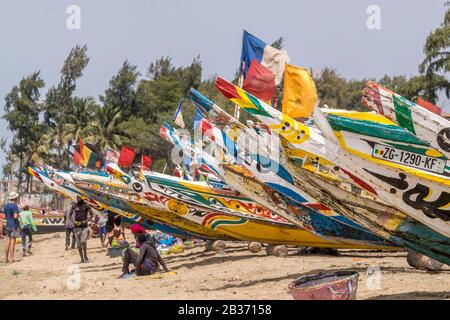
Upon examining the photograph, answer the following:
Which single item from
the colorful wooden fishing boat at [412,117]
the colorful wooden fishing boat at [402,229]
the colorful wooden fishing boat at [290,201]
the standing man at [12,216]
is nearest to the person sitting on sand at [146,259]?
the colorful wooden fishing boat at [290,201]

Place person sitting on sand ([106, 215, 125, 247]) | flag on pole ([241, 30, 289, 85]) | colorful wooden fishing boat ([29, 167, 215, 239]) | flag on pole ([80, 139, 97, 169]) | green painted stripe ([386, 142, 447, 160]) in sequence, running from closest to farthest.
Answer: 1. green painted stripe ([386, 142, 447, 160])
2. flag on pole ([241, 30, 289, 85])
3. colorful wooden fishing boat ([29, 167, 215, 239])
4. person sitting on sand ([106, 215, 125, 247])
5. flag on pole ([80, 139, 97, 169])

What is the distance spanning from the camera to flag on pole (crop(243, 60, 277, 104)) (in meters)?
15.2

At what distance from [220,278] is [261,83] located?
4.16 metres

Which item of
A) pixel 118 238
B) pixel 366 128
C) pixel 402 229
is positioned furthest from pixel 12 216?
pixel 366 128

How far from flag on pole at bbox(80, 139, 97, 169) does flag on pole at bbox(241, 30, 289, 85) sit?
15.0 meters

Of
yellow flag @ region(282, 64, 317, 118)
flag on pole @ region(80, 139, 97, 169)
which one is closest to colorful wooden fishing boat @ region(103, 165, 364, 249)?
yellow flag @ region(282, 64, 317, 118)

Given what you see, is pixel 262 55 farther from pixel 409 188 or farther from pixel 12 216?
pixel 409 188

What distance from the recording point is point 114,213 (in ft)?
72.5

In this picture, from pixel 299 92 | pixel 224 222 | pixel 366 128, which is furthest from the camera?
pixel 224 222

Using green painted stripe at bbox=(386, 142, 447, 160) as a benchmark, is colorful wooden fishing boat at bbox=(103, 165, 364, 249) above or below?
below

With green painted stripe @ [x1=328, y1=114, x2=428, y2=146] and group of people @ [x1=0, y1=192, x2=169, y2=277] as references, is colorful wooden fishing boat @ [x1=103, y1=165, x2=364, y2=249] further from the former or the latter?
green painted stripe @ [x1=328, y1=114, x2=428, y2=146]

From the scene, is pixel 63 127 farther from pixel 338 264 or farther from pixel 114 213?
pixel 338 264

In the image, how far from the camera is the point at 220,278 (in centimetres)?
1341
